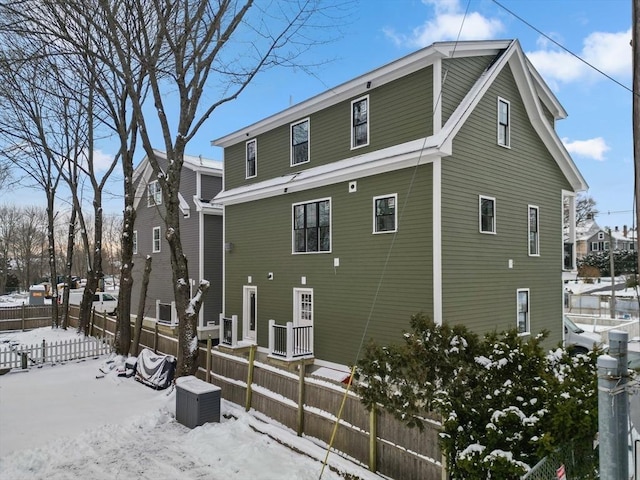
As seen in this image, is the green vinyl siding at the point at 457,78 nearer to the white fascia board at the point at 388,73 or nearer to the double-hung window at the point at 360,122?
the white fascia board at the point at 388,73

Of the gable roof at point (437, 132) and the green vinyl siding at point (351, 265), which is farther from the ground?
the gable roof at point (437, 132)

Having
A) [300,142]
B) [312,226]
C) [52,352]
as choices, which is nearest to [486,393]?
[312,226]

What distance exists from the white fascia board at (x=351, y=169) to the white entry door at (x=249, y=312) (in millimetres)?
3445

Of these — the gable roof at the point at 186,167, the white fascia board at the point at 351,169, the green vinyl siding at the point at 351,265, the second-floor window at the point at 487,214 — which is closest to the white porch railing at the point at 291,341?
the green vinyl siding at the point at 351,265

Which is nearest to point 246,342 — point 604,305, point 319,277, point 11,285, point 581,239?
point 319,277

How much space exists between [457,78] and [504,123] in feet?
8.05

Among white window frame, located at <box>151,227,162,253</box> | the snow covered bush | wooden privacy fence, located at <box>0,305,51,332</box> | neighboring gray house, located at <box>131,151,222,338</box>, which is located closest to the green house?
neighboring gray house, located at <box>131,151,222,338</box>

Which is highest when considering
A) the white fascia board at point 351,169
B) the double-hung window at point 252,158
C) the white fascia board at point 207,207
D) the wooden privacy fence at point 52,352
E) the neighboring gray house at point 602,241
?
the double-hung window at point 252,158

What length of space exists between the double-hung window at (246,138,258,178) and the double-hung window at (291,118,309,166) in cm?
217

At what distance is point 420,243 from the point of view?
1065 centimetres

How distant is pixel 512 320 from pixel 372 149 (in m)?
6.31

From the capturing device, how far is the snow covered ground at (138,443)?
6.57 meters

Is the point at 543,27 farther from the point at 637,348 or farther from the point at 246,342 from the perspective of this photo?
the point at 637,348

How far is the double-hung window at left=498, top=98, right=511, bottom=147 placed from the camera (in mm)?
12430
